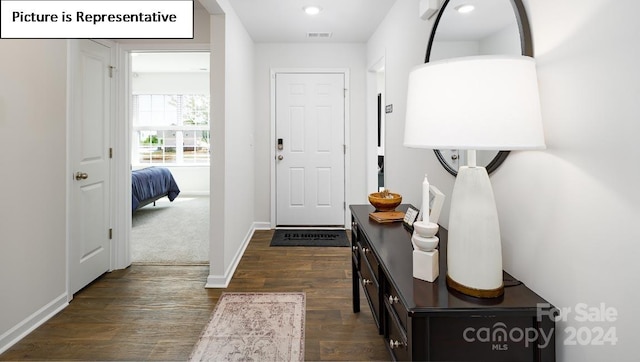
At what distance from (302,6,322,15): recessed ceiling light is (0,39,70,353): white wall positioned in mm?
1961

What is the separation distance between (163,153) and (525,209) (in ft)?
24.6

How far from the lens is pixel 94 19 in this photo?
158 centimetres

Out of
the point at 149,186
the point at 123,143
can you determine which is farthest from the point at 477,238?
the point at 149,186

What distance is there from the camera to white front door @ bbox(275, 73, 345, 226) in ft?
14.3

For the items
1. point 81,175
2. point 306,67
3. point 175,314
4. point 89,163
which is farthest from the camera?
point 306,67

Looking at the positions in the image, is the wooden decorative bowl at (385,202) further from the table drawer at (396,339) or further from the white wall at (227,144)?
the white wall at (227,144)

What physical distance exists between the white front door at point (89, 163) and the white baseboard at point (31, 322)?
0.18 meters

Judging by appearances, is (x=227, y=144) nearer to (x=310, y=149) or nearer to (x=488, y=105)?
(x=310, y=149)

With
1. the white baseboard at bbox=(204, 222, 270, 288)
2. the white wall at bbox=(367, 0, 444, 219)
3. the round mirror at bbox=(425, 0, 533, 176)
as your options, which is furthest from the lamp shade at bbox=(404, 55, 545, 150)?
the white baseboard at bbox=(204, 222, 270, 288)

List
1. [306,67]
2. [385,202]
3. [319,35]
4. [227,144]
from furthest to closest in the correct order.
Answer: [306,67] < [319,35] < [227,144] < [385,202]

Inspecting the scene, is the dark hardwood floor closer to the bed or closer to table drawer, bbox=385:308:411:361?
table drawer, bbox=385:308:411:361

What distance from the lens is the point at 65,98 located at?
7.42 ft

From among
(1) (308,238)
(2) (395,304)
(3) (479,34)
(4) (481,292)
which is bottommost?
(1) (308,238)

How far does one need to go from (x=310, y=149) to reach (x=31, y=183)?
9.59 ft
